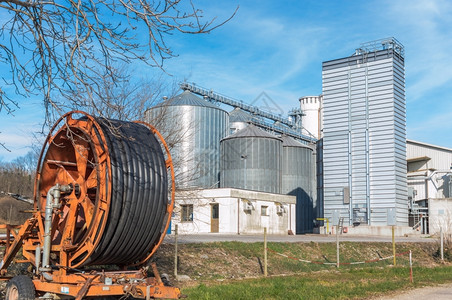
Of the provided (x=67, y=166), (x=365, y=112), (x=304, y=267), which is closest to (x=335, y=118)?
(x=365, y=112)

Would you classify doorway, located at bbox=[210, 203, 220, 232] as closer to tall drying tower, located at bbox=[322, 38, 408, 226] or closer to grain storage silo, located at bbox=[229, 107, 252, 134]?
tall drying tower, located at bbox=[322, 38, 408, 226]

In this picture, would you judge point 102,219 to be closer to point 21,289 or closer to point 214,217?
point 21,289

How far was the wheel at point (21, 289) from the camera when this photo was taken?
26.0 ft

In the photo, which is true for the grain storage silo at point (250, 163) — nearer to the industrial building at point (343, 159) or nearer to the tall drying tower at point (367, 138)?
the industrial building at point (343, 159)

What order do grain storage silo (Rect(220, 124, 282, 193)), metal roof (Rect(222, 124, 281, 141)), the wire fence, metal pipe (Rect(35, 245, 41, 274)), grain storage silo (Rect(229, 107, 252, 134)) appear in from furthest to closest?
grain storage silo (Rect(229, 107, 252, 134)) → metal roof (Rect(222, 124, 281, 141)) → grain storage silo (Rect(220, 124, 282, 193)) → the wire fence → metal pipe (Rect(35, 245, 41, 274))

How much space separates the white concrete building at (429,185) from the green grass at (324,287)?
109 ft

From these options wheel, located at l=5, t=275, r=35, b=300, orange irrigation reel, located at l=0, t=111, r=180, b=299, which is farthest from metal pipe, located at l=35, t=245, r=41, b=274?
wheel, located at l=5, t=275, r=35, b=300

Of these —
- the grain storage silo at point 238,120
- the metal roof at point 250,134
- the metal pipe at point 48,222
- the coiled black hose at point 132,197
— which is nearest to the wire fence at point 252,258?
the coiled black hose at point 132,197

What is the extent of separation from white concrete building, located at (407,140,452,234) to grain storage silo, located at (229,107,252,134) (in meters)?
18.6

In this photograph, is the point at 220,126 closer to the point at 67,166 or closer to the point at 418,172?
the point at 418,172

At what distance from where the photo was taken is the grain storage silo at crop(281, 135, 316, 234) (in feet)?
171

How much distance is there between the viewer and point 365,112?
4938 cm

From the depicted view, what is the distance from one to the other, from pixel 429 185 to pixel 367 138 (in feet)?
38.6

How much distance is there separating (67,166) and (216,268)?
809 centimetres
